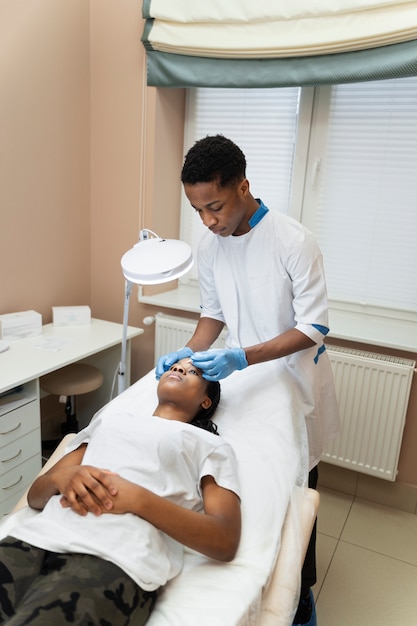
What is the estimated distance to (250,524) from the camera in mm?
1114

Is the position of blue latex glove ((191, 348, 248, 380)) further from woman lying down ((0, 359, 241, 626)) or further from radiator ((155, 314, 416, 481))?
radiator ((155, 314, 416, 481))

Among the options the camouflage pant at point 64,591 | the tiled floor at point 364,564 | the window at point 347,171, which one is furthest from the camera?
the window at point 347,171

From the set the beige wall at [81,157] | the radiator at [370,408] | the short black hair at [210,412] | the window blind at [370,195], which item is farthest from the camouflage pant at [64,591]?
the window blind at [370,195]

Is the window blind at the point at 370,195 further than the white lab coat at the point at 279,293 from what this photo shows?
Yes

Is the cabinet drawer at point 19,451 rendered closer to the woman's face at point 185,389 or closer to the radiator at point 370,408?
the woman's face at point 185,389

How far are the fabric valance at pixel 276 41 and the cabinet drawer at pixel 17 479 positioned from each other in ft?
6.06

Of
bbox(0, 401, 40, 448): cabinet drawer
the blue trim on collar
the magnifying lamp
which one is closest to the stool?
bbox(0, 401, 40, 448): cabinet drawer

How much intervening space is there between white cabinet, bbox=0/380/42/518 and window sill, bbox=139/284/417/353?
89 cm

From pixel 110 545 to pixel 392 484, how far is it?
175cm

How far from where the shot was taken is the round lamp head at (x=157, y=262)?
129cm

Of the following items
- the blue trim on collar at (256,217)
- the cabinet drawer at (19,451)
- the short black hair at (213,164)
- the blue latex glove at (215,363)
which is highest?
the short black hair at (213,164)

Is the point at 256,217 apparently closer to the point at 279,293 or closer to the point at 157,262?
the point at 279,293

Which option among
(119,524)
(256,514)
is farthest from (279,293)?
(119,524)

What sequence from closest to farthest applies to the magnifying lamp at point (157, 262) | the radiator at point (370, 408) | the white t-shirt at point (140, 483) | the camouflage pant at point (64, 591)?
1. the camouflage pant at point (64, 591)
2. the white t-shirt at point (140, 483)
3. the magnifying lamp at point (157, 262)
4. the radiator at point (370, 408)
